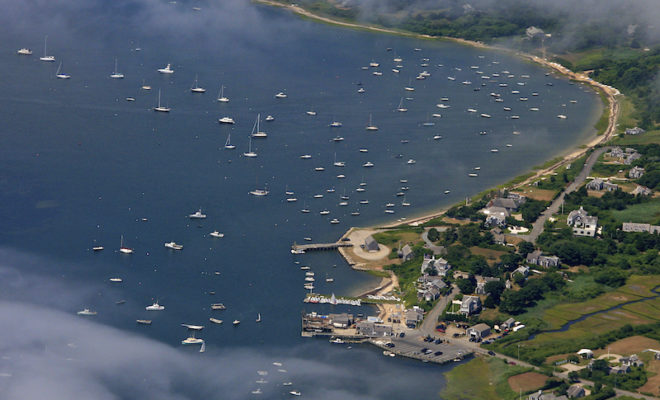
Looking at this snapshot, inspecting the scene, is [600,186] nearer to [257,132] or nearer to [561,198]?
[561,198]

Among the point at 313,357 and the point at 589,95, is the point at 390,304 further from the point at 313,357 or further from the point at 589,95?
the point at 589,95

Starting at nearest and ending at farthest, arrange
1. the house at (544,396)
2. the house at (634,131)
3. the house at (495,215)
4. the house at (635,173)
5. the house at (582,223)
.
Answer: the house at (544,396) < the house at (582,223) < the house at (495,215) < the house at (635,173) < the house at (634,131)

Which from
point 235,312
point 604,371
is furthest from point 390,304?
point 604,371

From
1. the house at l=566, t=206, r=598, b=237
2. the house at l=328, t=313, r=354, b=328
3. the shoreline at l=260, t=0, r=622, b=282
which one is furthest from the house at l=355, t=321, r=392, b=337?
the house at l=566, t=206, r=598, b=237

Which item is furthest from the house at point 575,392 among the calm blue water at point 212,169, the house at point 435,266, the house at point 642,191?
the house at point 642,191

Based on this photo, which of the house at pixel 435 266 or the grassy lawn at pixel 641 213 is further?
the grassy lawn at pixel 641 213

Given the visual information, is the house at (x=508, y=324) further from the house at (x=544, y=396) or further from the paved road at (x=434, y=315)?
the house at (x=544, y=396)
